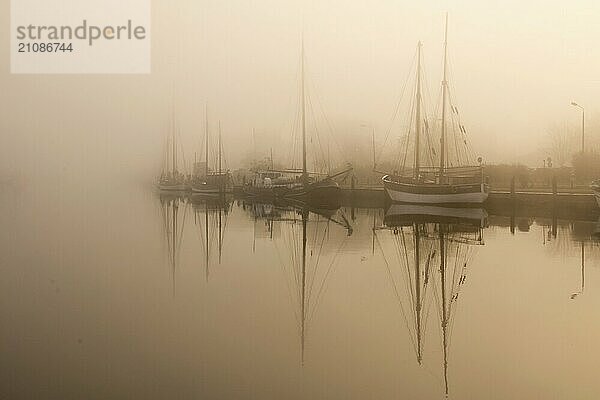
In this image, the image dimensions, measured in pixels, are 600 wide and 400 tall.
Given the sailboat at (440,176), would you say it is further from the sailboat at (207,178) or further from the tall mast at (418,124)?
the sailboat at (207,178)

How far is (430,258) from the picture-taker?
2.48 m

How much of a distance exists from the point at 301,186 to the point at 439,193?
20.5 inches

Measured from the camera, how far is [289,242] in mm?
2549

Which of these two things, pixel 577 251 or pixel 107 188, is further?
pixel 107 188

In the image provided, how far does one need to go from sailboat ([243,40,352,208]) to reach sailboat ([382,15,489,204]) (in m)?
0.21

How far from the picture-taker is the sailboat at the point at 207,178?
2.59 meters

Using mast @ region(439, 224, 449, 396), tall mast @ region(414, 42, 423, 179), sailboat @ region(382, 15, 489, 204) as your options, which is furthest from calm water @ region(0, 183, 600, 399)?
tall mast @ region(414, 42, 423, 179)

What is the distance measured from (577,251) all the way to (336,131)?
0.98 metres

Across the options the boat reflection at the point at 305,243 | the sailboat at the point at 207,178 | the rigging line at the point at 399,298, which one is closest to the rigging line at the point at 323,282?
the boat reflection at the point at 305,243

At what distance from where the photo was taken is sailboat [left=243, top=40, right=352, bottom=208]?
2562mm

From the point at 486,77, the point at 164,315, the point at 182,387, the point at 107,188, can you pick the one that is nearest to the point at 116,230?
the point at 107,188

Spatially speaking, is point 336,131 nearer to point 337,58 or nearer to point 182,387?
point 337,58

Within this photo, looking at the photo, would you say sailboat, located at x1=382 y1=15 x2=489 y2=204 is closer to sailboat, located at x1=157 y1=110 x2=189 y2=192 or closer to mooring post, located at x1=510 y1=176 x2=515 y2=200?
mooring post, located at x1=510 y1=176 x2=515 y2=200

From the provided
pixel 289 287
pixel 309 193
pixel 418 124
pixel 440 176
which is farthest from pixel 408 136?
pixel 289 287
